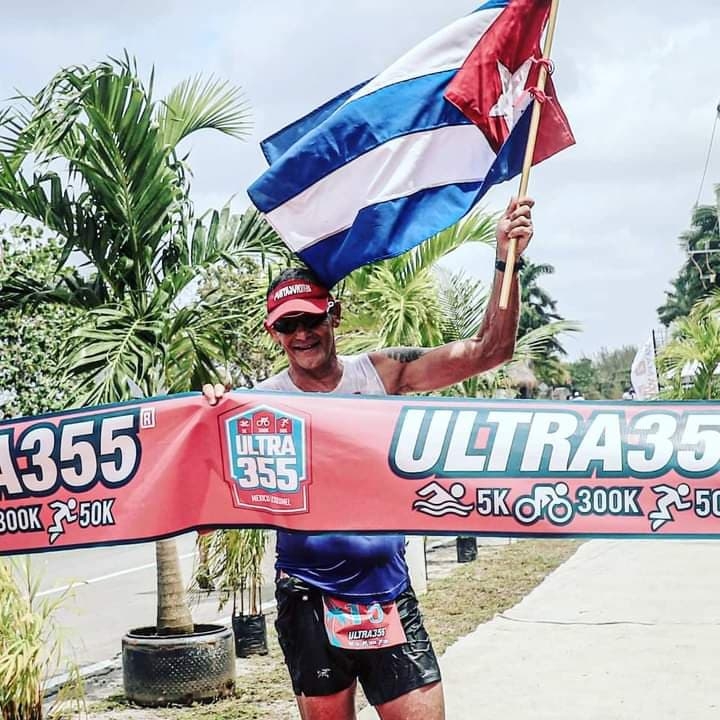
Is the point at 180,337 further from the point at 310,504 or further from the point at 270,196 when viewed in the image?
the point at 310,504

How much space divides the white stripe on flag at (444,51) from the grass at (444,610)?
387 centimetres

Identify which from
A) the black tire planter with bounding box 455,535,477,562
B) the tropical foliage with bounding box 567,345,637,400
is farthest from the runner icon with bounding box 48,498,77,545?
Answer: the tropical foliage with bounding box 567,345,637,400

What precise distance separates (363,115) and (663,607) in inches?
253

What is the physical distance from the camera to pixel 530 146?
4.16 m

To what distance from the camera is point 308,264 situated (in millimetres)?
4660

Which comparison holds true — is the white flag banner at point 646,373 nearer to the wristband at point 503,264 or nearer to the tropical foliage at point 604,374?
the wristband at point 503,264

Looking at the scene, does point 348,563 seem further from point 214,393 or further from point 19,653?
point 19,653

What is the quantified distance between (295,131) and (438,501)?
1780mm

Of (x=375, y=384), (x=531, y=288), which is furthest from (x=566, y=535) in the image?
(x=531, y=288)

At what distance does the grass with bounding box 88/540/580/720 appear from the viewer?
706cm

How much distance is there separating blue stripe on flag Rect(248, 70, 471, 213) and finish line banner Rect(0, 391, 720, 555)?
3.25 ft

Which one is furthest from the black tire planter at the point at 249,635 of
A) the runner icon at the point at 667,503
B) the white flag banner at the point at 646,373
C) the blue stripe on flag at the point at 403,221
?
the white flag banner at the point at 646,373

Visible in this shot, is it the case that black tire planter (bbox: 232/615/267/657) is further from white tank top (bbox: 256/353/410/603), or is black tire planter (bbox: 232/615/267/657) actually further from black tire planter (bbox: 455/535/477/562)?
black tire planter (bbox: 455/535/477/562)

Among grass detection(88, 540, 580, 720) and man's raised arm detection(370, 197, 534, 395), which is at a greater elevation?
man's raised arm detection(370, 197, 534, 395)
